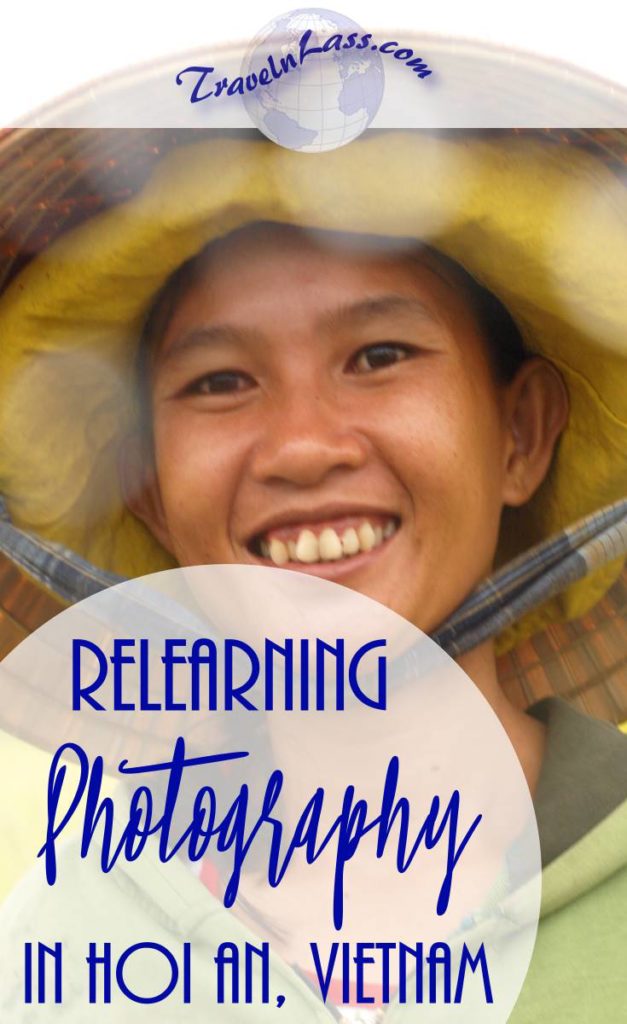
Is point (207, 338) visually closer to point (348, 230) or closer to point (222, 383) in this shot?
point (222, 383)

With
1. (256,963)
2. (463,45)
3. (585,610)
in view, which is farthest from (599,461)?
(256,963)

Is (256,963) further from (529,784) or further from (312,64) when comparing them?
(312,64)

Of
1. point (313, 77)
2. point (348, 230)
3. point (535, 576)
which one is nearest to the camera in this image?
point (313, 77)

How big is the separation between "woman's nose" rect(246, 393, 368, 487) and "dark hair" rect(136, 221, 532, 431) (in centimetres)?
15

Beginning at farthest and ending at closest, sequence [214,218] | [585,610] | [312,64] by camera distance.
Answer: [585,610], [214,218], [312,64]

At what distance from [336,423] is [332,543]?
112mm

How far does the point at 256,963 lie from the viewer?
112 cm

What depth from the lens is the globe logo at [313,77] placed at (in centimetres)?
104

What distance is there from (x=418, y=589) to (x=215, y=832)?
0.36 meters

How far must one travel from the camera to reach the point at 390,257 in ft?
3.92

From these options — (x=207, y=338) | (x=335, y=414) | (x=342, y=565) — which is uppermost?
(x=207, y=338)
